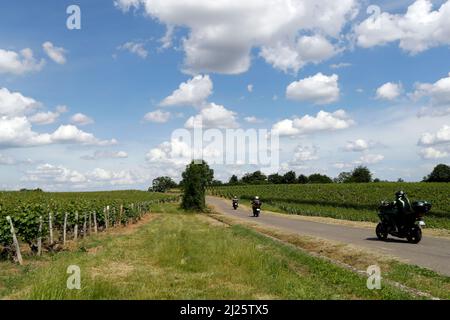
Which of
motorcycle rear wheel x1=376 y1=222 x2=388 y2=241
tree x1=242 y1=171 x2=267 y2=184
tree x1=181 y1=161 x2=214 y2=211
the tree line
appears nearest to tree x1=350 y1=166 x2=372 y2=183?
the tree line

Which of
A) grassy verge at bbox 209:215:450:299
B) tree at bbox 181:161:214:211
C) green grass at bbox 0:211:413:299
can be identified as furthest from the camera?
tree at bbox 181:161:214:211

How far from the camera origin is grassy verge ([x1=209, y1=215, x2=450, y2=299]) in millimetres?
10328

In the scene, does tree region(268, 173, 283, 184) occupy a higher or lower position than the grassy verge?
higher

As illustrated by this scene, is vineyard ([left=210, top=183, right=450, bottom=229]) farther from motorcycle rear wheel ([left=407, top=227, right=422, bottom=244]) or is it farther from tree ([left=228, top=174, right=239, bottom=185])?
tree ([left=228, top=174, right=239, bottom=185])

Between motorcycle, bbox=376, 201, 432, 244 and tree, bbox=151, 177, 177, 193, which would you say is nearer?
motorcycle, bbox=376, 201, 432, 244

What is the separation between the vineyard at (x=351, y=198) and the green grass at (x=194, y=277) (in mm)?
30705

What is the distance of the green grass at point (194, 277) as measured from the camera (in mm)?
9055

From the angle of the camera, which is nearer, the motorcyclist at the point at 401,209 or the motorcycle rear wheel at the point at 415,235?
the motorcycle rear wheel at the point at 415,235

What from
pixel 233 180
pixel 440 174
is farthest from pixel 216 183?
pixel 440 174

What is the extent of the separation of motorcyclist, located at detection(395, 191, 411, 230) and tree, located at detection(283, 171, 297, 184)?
141196 millimetres

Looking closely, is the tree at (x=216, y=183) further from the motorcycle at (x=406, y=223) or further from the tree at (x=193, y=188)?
the motorcycle at (x=406, y=223)

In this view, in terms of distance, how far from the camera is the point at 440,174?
114 meters

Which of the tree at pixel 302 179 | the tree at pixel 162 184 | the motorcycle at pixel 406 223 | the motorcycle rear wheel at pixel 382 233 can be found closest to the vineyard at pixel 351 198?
the motorcycle rear wheel at pixel 382 233

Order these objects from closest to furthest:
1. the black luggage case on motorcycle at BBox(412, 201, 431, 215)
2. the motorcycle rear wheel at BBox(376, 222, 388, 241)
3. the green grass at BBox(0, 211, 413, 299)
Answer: the green grass at BBox(0, 211, 413, 299) → the black luggage case on motorcycle at BBox(412, 201, 431, 215) → the motorcycle rear wheel at BBox(376, 222, 388, 241)
